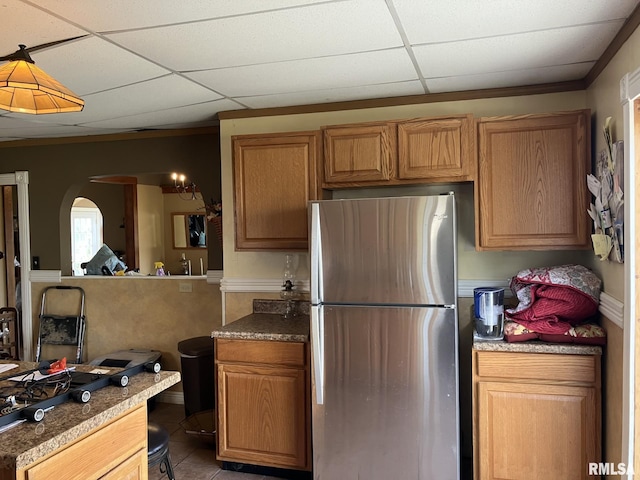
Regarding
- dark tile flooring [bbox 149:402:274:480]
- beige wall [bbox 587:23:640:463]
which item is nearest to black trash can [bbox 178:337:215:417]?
dark tile flooring [bbox 149:402:274:480]

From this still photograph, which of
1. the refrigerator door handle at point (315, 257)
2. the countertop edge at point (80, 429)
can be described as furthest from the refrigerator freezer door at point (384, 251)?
the countertop edge at point (80, 429)

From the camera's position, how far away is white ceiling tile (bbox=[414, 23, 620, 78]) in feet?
7.28

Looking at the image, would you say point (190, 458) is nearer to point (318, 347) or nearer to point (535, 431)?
point (318, 347)

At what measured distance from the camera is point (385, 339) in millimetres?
2674

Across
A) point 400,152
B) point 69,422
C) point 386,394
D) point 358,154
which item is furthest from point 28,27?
point 386,394

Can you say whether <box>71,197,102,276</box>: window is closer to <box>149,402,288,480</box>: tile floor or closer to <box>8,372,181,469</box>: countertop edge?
<box>149,402,288,480</box>: tile floor

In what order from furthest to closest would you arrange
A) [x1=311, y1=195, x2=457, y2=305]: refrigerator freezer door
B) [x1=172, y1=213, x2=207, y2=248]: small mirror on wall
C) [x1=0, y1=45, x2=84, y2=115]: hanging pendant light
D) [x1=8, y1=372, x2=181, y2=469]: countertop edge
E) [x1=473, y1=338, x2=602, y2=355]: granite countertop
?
[x1=172, y1=213, x2=207, y2=248]: small mirror on wall, [x1=311, y1=195, x2=457, y2=305]: refrigerator freezer door, [x1=473, y1=338, x2=602, y2=355]: granite countertop, [x1=0, y1=45, x2=84, y2=115]: hanging pendant light, [x1=8, y1=372, x2=181, y2=469]: countertop edge

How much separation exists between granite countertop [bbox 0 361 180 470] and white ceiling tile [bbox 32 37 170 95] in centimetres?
142

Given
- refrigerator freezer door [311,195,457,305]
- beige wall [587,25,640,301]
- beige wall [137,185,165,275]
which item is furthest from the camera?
beige wall [137,185,165,275]

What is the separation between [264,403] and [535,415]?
146 cm

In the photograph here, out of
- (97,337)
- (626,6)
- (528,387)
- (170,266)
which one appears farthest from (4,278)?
(626,6)

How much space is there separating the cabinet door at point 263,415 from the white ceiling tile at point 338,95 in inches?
64.4

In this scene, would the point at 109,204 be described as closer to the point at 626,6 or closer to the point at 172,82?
the point at 172,82

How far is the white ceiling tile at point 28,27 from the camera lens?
1840 mm
